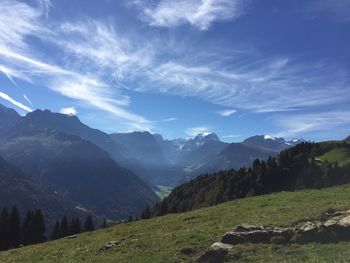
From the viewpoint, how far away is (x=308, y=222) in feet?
106

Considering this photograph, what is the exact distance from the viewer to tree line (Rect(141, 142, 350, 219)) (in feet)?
403

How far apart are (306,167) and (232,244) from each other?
110021 millimetres

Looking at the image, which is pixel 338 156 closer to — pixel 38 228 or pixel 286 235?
pixel 38 228

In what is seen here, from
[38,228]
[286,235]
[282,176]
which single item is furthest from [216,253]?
[38,228]

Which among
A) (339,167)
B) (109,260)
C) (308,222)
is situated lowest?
(109,260)

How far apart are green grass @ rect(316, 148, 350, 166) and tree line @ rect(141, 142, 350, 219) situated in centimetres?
368

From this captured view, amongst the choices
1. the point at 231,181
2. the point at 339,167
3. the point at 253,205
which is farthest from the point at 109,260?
the point at 231,181

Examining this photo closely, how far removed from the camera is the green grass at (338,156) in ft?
467

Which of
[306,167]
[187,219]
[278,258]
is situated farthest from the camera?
[306,167]

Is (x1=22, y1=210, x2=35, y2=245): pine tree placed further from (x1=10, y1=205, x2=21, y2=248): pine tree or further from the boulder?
the boulder

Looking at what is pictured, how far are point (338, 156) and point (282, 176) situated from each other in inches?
954

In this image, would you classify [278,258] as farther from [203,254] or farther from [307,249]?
[203,254]

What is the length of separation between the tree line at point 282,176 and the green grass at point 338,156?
145 inches

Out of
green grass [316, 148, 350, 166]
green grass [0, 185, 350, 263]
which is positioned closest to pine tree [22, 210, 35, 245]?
green grass [0, 185, 350, 263]
